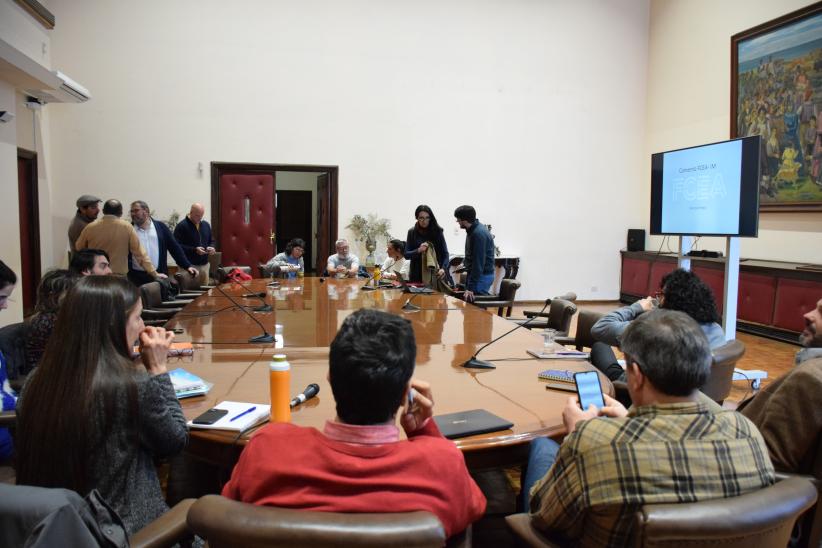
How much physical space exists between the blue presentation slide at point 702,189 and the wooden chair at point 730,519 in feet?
13.9

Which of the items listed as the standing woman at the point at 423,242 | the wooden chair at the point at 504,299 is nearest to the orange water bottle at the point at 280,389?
the wooden chair at the point at 504,299

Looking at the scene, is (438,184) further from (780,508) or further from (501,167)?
(780,508)

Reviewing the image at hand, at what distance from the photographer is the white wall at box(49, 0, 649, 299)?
8.13 meters

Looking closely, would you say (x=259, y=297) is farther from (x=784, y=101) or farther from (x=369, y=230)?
(x=784, y=101)

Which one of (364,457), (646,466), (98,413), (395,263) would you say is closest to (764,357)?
(395,263)

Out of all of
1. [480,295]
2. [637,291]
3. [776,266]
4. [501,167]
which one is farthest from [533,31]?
[480,295]

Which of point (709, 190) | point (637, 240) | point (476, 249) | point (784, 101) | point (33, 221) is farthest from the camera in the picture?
point (637, 240)

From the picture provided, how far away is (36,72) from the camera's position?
5.86m

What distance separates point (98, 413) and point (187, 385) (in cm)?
60

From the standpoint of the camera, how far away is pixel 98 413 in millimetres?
1371

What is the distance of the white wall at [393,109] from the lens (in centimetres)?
813

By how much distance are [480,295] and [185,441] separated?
431 centimetres

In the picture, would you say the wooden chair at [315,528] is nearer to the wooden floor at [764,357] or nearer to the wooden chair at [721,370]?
the wooden chair at [721,370]

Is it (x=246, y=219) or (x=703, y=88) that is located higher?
(x=703, y=88)
